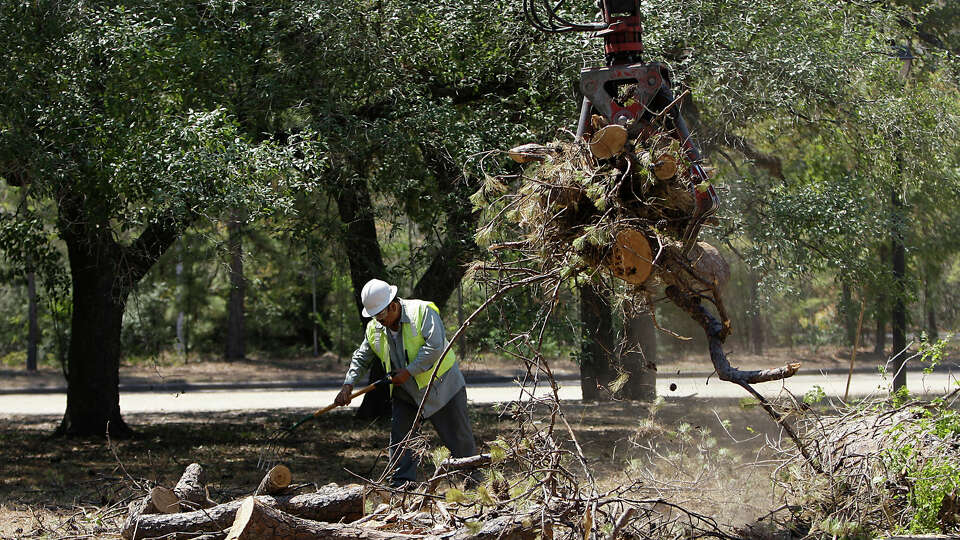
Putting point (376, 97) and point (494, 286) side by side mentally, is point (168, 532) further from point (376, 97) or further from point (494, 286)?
point (376, 97)

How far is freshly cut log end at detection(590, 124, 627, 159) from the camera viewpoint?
5.51 metres

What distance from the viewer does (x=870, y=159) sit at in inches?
397

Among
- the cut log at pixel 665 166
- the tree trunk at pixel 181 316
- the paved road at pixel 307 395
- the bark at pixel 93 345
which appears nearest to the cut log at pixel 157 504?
the cut log at pixel 665 166

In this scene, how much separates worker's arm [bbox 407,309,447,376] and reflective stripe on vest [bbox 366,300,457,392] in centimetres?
3

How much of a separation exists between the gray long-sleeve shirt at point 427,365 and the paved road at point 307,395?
8.60m

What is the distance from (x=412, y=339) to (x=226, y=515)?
2.20 meters

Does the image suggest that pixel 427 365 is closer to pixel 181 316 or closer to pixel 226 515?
pixel 226 515

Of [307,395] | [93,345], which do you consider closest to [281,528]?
[93,345]

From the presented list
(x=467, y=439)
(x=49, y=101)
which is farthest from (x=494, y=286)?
(x=49, y=101)

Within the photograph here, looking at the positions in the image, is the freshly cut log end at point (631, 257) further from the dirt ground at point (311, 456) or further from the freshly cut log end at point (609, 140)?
the dirt ground at point (311, 456)

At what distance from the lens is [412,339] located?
7098mm

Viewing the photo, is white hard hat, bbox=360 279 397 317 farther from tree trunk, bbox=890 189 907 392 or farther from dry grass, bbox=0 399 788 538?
tree trunk, bbox=890 189 907 392

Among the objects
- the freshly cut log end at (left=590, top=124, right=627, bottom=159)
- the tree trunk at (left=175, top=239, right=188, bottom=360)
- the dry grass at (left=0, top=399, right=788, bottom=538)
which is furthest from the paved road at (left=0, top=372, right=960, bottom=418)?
the freshly cut log end at (left=590, top=124, right=627, bottom=159)

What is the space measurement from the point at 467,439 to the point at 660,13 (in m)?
4.70
